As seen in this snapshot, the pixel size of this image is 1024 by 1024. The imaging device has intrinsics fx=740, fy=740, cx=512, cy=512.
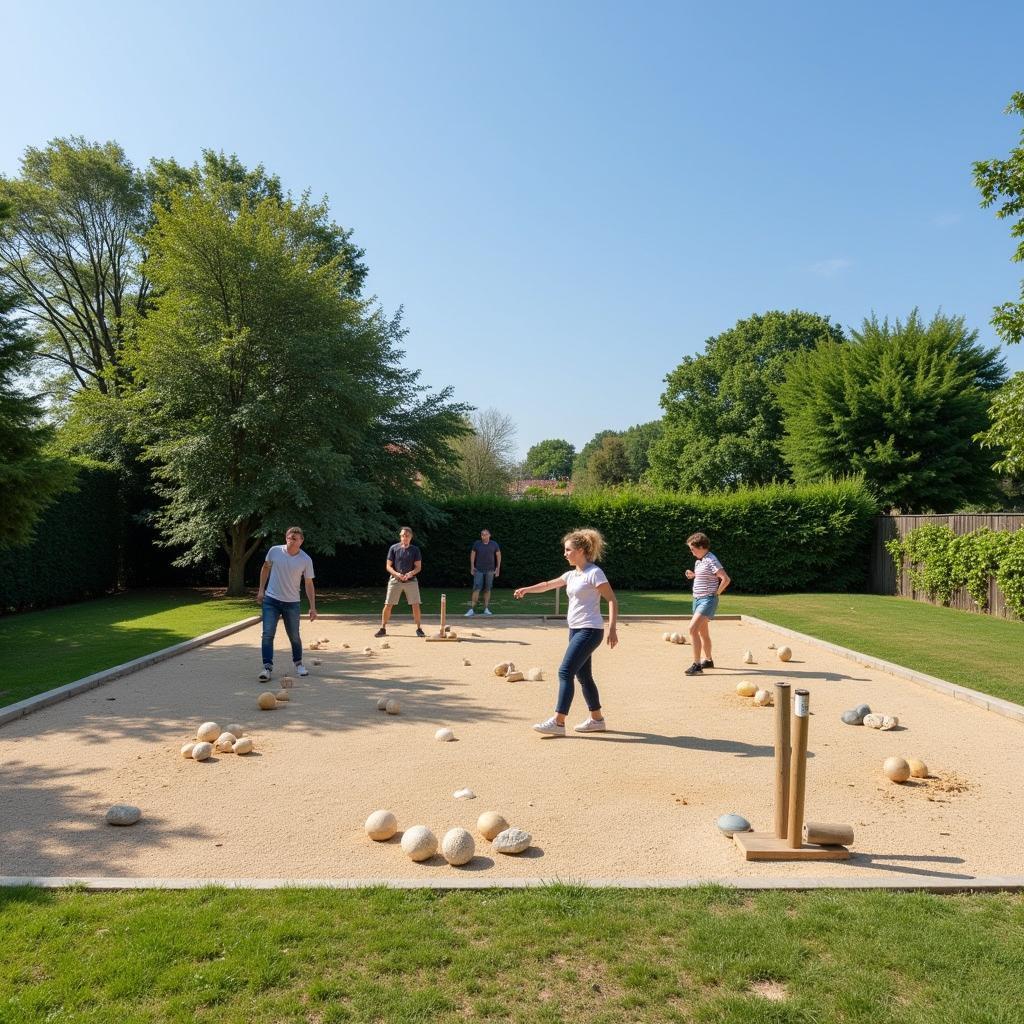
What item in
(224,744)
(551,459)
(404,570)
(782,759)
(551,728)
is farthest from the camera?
(551,459)

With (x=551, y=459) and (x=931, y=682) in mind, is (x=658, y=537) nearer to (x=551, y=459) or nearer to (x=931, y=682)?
(x=931, y=682)

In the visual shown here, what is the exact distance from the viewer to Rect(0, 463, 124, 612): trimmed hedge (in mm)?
16594

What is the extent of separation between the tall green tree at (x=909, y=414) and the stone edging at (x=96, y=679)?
25.4 meters

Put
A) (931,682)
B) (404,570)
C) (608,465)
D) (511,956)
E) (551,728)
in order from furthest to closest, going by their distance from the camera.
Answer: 1. (608,465)
2. (404,570)
3. (931,682)
4. (551,728)
5. (511,956)

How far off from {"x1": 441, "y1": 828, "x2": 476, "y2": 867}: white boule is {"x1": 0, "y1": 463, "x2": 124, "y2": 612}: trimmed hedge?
46.8 ft

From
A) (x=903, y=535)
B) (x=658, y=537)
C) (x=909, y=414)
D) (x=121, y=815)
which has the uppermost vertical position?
(x=909, y=414)

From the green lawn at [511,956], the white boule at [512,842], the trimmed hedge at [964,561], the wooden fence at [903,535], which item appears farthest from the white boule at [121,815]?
the wooden fence at [903,535]

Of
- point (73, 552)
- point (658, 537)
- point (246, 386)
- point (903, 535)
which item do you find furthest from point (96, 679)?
point (903, 535)

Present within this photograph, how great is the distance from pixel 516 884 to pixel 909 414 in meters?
29.5

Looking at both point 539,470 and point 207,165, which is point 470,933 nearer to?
point 207,165

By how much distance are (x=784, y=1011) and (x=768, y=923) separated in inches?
26.6

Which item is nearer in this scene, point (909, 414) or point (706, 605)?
point (706, 605)

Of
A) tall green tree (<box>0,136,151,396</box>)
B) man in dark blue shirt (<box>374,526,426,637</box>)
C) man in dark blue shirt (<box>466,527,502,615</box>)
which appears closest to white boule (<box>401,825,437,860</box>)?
man in dark blue shirt (<box>374,526,426,637</box>)

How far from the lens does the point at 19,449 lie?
1187cm
